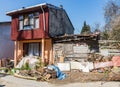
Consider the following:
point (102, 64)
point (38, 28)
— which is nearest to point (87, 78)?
point (102, 64)

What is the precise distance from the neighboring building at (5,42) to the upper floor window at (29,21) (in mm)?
6492

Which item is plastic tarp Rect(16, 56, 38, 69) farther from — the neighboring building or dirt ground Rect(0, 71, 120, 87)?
the neighboring building

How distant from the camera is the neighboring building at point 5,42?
32750 mm

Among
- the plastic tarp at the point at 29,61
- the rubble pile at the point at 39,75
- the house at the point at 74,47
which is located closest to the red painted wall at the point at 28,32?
the house at the point at 74,47

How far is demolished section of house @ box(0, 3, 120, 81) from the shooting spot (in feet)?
63.3

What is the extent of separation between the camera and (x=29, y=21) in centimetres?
2597

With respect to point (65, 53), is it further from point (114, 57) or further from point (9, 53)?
point (9, 53)

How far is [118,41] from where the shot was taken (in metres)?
21.2

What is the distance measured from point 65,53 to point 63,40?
125cm

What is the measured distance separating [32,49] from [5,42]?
A: 7271 mm

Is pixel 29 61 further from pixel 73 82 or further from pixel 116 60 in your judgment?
pixel 116 60

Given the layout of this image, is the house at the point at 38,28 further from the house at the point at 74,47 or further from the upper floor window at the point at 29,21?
the house at the point at 74,47

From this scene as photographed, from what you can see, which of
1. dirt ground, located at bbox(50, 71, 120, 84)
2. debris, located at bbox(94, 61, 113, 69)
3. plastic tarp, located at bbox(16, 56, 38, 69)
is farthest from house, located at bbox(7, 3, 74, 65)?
dirt ground, located at bbox(50, 71, 120, 84)

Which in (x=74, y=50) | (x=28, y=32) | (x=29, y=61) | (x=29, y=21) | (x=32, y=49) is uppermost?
(x=29, y=21)
